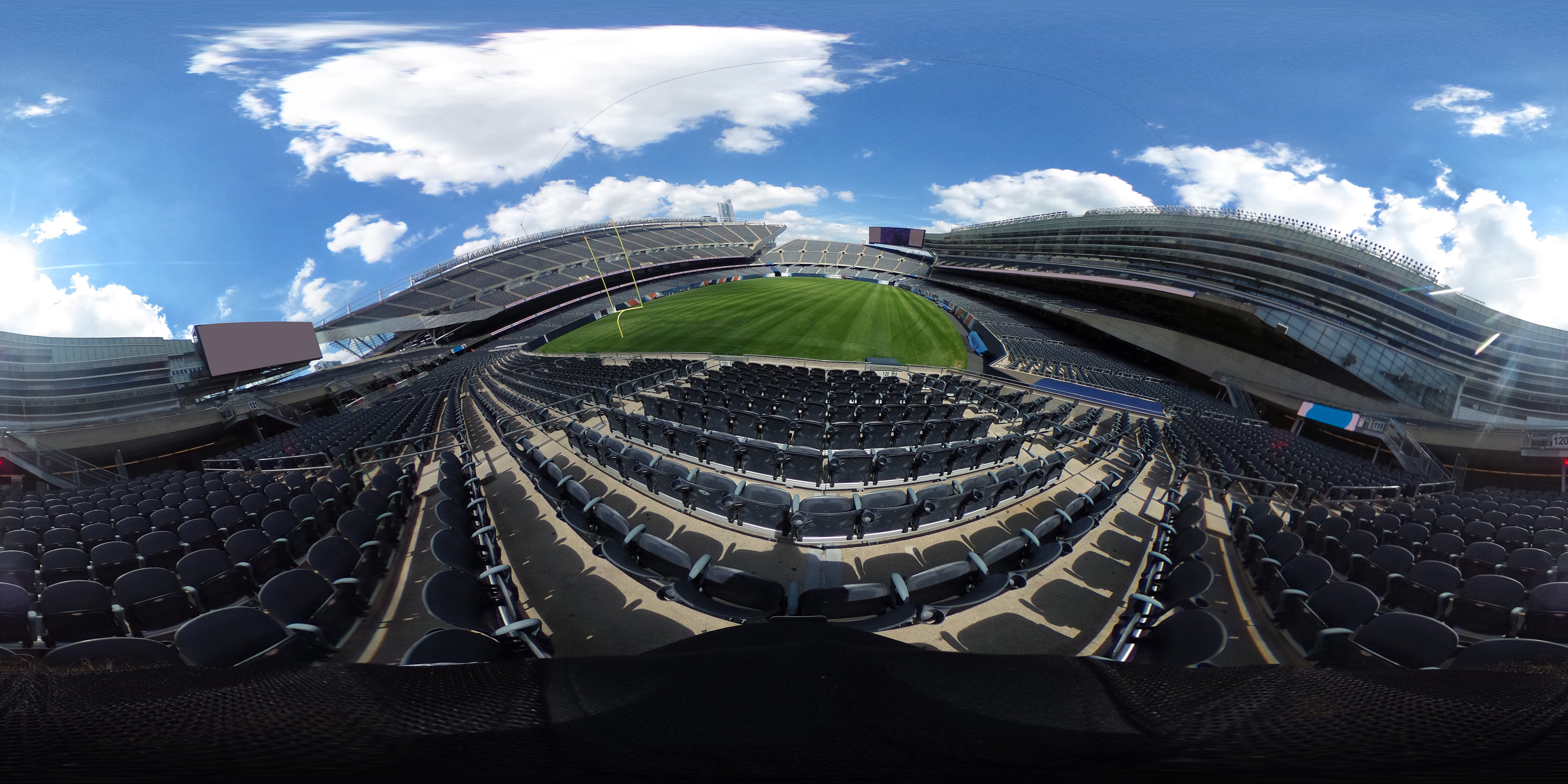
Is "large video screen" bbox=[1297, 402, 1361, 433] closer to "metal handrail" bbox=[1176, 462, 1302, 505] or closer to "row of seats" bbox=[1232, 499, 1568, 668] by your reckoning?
"metal handrail" bbox=[1176, 462, 1302, 505]

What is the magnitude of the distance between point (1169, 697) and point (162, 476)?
15856 mm

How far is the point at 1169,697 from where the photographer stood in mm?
1683

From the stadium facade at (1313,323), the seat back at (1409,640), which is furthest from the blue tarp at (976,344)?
the seat back at (1409,640)

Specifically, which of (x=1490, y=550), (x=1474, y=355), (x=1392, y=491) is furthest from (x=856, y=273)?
(x=1490, y=550)

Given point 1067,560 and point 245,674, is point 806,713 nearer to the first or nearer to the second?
point 245,674

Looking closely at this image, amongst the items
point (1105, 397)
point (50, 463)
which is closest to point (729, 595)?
point (1105, 397)

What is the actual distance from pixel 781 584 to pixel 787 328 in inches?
860

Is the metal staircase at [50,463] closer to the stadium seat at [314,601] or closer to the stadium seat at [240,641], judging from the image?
the stadium seat at [314,601]

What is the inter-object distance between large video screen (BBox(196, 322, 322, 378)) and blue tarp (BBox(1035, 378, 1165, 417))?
37813mm

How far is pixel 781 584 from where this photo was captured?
3.47 meters

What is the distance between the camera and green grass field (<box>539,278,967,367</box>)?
21.9 m

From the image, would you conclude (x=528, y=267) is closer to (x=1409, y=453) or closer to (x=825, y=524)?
(x=825, y=524)

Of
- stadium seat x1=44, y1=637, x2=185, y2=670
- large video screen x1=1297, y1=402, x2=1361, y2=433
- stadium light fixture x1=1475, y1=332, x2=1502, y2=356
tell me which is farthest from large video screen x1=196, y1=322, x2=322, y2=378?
stadium light fixture x1=1475, y1=332, x2=1502, y2=356

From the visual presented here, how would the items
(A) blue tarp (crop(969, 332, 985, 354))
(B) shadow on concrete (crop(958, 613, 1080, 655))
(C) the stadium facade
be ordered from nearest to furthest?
1. (B) shadow on concrete (crop(958, 613, 1080, 655))
2. (C) the stadium facade
3. (A) blue tarp (crop(969, 332, 985, 354))
